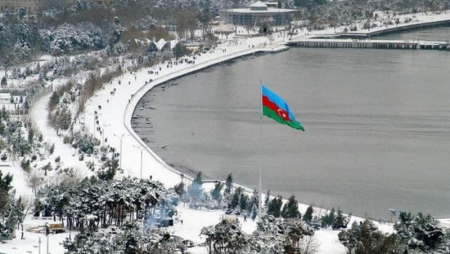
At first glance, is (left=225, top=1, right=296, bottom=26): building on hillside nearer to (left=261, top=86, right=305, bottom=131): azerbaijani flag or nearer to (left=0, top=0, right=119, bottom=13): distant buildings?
(left=0, top=0, right=119, bottom=13): distant buildings

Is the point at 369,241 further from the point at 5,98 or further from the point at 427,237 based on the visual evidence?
the point at 5,98

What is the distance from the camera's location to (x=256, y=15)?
198ft

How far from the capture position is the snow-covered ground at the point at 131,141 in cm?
1878

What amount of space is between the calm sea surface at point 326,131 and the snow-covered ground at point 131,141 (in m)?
0.68

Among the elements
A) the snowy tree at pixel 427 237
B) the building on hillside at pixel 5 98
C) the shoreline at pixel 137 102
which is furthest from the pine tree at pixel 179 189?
the building on hillside at pixel 5 98

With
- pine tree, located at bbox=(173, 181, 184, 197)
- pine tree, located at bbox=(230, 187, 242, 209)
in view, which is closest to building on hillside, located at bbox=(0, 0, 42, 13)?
pine tree, located at bbox=(173, 181, 184, 197)

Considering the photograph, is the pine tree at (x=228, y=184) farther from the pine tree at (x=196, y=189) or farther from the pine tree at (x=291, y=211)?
the pine tree at (x=291, y=211)

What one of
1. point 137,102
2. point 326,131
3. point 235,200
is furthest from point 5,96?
point 235,200

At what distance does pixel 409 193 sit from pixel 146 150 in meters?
7.03

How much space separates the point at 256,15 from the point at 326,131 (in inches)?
1163

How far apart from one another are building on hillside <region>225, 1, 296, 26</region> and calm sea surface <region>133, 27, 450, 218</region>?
1115 cm

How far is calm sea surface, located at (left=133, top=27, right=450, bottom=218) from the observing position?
24.8 m

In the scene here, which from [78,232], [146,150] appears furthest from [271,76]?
[78,232]

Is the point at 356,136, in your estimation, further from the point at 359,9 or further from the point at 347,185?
the point at 359,9
